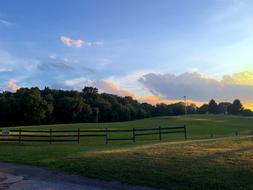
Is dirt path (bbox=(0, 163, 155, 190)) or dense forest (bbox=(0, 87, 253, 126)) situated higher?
dense forest (bbox=(0, 87, 253, 126))

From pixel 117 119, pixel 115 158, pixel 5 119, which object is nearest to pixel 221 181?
pixel 115 158

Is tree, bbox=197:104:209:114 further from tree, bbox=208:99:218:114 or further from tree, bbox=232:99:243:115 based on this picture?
tree, bbox=232:99:243:115

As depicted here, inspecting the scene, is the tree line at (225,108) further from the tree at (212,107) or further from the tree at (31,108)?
the tree at (31,108)

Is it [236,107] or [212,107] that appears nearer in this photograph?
[212,107]

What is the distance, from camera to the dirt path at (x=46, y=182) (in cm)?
944

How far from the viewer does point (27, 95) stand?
8362cm

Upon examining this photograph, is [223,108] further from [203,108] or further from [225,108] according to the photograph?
[203,108]

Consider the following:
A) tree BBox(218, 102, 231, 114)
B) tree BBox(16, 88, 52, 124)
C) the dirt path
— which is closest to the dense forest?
tree BBox(16, 88, 52, 124)

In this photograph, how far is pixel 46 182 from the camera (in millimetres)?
10117

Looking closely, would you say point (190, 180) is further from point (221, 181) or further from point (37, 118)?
point (37, 118)

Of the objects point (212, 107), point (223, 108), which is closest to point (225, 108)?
point (223, 108)

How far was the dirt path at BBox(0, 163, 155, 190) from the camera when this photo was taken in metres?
9.44

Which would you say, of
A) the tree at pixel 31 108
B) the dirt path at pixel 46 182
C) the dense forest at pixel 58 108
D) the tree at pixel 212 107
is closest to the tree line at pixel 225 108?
the tree at pixel 212 107

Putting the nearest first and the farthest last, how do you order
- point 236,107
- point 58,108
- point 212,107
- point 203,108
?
point 58,108
point 212,107
point 236,107
point 203,108
